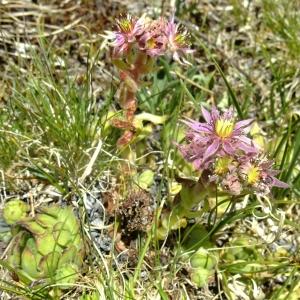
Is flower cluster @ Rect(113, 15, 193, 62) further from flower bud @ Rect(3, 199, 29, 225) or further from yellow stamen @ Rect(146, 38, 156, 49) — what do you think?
flower bud @ Rect(3, 199, 29, 225)

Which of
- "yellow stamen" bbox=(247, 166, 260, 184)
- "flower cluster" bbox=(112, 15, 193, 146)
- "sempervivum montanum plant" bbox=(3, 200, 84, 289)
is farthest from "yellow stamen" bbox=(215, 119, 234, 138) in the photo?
"sempervivum montanum plant" bbox=(3, 200, 84, 289)

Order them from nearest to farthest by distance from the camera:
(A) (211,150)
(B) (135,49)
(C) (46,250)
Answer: (A) (211,150)
(C) (46,250)
(B) (135,49)

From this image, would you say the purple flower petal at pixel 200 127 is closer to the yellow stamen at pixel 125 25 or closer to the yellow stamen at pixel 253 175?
the yellow stamen at pixel 253 175

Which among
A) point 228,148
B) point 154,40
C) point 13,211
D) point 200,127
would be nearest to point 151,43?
point 154,40

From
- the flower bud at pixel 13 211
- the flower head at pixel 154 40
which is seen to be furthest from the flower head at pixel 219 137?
the flower bud at pixel 13 211

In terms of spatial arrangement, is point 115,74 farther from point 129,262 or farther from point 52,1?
point 129,262

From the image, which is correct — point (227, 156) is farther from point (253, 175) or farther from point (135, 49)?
point (135, 49)

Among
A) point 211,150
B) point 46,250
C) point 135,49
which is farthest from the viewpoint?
point 135,49
